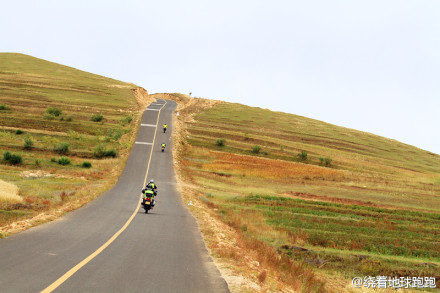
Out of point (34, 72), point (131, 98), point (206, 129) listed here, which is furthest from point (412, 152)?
point (34, 72)

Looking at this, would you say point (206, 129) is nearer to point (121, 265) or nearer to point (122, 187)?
point (122, 187)

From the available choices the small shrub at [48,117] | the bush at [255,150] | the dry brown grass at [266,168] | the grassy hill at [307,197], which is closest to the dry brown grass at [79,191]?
the grassy hill at [307,197]

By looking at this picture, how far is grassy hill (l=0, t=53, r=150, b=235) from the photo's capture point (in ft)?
118

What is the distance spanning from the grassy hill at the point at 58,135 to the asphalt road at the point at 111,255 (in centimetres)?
558

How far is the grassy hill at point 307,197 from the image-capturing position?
22359 mm

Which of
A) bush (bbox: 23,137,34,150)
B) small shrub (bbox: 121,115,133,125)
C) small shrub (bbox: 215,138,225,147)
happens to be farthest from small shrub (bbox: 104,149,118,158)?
small shrub (bbox: 215,138,225,147)

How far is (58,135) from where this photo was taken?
247ft

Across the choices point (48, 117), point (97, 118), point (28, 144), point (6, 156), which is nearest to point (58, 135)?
point (28, 144)

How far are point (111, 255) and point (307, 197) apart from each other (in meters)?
43.0

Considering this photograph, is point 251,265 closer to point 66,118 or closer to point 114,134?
point 114,134

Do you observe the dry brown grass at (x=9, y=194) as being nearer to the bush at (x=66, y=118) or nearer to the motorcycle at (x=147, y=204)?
the motorcycle at (x=147, y=204)

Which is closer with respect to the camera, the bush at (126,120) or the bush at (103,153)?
the bush at (103,153)

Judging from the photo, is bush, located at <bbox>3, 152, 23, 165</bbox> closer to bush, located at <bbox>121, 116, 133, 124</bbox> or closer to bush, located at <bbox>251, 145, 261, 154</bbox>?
bush, located at <bbox>121, 116, 133, 124</bbox>

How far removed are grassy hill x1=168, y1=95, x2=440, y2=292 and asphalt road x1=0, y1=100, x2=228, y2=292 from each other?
5.04ft
